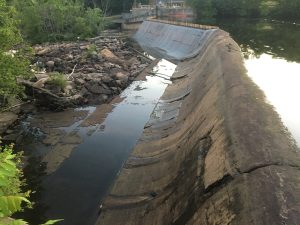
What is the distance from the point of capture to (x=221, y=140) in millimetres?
13547

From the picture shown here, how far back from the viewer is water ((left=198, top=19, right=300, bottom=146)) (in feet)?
67.3

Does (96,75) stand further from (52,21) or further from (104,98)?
(52,21)

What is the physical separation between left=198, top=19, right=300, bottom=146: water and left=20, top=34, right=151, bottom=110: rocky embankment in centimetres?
1290

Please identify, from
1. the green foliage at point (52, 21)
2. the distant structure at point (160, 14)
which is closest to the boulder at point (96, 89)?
the green foliage at point (52, 21)

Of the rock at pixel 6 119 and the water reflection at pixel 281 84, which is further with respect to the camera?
the rock at pixel 6 119

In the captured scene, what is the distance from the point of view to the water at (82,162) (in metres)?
15.7

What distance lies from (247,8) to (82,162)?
7588cm

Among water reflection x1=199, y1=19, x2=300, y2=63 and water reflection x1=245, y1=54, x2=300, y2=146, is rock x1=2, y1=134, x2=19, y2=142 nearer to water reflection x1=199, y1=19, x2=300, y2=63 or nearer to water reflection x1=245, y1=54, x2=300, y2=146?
water reflection x1=245, y1=54, x2=300, y2=146

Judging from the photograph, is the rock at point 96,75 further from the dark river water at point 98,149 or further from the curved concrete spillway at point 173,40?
the curved concrete spillway at point 173,40

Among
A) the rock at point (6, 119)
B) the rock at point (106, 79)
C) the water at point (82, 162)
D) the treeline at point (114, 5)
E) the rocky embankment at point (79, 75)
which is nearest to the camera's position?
the water at point (82, 162)

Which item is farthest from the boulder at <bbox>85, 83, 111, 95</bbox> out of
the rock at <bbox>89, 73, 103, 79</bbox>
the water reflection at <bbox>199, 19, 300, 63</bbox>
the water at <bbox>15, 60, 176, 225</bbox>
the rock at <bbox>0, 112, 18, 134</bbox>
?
the water reflection at <bbox>199, 19, 300, 63</bbox>

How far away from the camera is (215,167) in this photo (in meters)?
12.2

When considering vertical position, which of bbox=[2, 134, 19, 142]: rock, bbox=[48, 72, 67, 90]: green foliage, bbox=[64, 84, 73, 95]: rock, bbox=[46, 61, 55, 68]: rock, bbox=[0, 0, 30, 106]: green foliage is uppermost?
bbox=[0, 0, 30, 106]: green foliage

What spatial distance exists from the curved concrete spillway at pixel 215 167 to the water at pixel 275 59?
7.72ft
